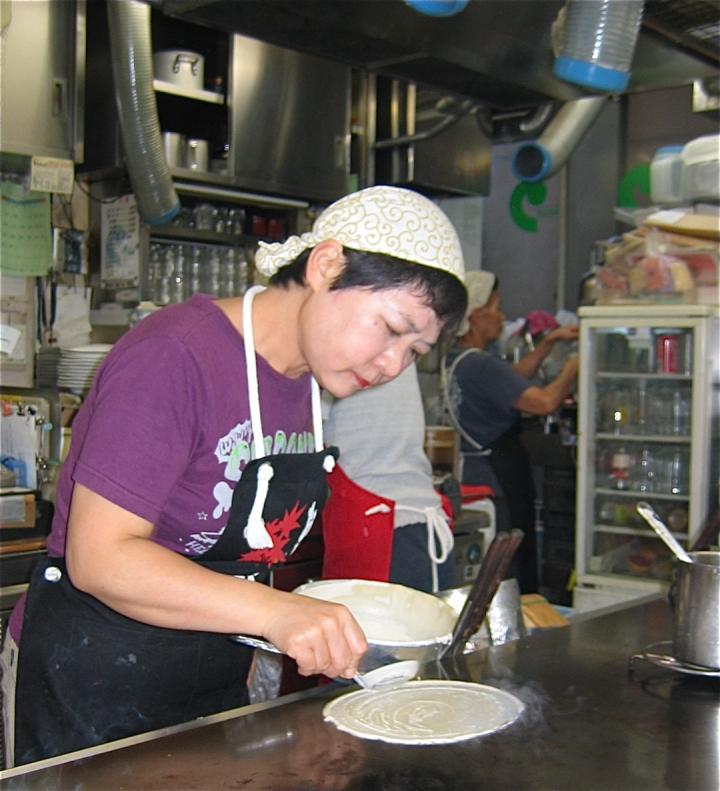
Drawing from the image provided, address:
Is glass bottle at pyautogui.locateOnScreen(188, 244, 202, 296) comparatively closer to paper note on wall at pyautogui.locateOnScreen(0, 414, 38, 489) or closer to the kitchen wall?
paper note on wall at pyautogui.locateOnScreen(0, 414, 38, 489)

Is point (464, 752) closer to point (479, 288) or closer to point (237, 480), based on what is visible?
point (237, 480)

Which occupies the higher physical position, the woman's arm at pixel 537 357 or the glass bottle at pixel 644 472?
the woman's arm at pixel 537 357

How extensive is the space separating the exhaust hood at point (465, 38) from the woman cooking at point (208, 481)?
18.0 inches

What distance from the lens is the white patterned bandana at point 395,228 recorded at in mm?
1400

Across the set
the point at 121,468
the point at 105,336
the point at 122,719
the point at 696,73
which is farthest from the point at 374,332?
the point at 105,336

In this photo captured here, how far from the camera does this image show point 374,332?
1.40 metres

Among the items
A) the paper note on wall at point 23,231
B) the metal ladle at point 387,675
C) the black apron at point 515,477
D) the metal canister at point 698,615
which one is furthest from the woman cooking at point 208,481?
the black apron at point 515,477

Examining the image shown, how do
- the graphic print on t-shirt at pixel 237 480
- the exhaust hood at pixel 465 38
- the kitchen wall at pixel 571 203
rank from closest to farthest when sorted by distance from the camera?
1. the graphic print on t-shirt at pixel 237 480
2. the exhaust hood at pixel 465 38
3. the kitchen wall at pixel 571 203

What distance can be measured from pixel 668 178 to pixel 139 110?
7.42 feet

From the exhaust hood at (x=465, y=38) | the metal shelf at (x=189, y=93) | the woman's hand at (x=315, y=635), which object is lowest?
the woman's hand at (x=315, y=635)

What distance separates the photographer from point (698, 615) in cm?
157

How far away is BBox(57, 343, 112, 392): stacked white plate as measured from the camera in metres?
3.17

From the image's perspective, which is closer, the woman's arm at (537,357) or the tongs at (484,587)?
the tongs at (484,587)

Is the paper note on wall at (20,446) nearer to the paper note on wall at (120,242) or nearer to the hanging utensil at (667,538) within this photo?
the paper note on wall at (120,242)
